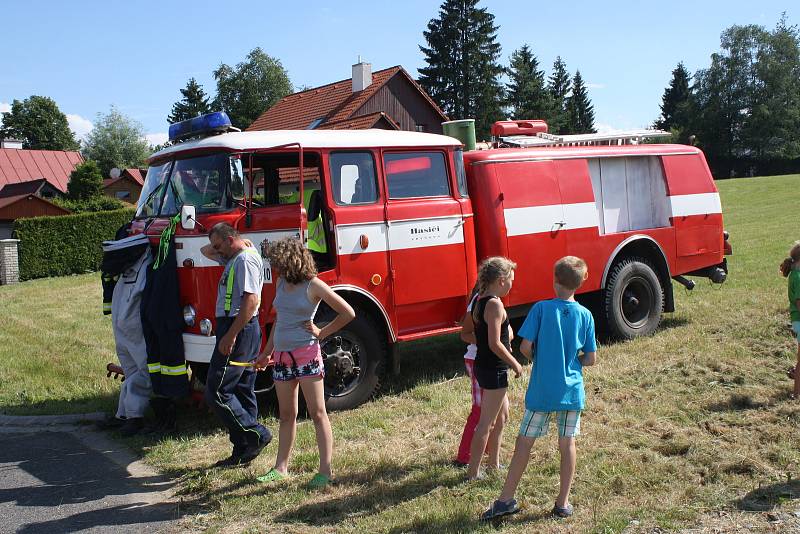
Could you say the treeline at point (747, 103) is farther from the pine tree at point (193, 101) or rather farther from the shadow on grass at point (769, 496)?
the shadow on grass at point (769, 496)

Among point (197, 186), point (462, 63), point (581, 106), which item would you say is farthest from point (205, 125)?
point (581, 106)

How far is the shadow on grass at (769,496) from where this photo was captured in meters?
4.52

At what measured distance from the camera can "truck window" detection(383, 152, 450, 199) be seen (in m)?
7.19

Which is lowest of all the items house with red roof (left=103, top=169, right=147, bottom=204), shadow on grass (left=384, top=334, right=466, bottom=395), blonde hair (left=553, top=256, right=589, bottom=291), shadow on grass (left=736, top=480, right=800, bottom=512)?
shadow on grass (left=736, top=480, right=800, bottom=512)

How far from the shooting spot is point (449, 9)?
55.4 metres

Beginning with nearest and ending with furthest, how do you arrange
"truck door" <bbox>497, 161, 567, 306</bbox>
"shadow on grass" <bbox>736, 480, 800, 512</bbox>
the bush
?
"shadow on grass" <bbox>736, 480, 800, 512</bbox>
"truck door" <bbox>497, 161, 567, 306</bbox>
the bush

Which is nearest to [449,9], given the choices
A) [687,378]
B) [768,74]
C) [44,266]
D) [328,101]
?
[328,101]

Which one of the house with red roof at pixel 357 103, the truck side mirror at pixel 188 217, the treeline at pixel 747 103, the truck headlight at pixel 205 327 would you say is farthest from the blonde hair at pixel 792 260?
the treeline at pixel 747 103

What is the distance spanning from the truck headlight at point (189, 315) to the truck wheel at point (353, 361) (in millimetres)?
1091

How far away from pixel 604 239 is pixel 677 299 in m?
3.43

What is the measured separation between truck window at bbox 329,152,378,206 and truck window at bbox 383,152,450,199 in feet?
0.60

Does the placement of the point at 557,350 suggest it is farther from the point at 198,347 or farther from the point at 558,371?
the point at 198,347

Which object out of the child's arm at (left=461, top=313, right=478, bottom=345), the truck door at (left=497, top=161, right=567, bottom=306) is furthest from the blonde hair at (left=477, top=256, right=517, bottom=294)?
the truck door at (left=497, top=161, right=567, bottom=306)

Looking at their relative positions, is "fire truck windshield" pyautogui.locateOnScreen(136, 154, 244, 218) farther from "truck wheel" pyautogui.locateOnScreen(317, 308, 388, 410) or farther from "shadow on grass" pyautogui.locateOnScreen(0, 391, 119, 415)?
"shadow on grass" pyautogui.locateOnScreen(0, 391, 119, 415)
